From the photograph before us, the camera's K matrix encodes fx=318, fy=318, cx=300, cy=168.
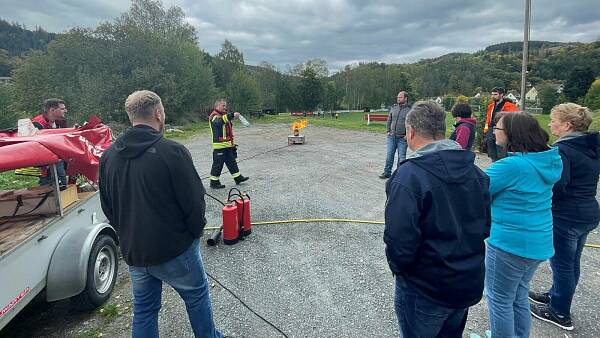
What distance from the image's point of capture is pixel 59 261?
9.73ft

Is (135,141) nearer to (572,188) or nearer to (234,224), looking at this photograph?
Result: (234,224)

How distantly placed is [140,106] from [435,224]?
2007mm

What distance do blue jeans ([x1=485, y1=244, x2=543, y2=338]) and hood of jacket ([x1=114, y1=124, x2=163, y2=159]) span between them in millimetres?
2540

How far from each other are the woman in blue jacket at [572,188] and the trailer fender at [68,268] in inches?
167

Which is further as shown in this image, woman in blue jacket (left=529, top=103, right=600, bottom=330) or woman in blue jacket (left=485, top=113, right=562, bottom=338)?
woman in blue jacket (left=529, top=103, right=600, bottom=330)

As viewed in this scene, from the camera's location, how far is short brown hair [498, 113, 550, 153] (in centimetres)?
211

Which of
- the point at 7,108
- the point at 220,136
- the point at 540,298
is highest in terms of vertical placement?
the point at 7,108

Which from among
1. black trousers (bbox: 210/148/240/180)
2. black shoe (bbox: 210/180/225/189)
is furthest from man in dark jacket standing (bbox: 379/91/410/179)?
black shoe (bbox: 210/180/225/189)

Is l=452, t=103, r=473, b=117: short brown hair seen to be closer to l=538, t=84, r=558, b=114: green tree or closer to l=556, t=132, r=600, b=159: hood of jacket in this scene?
l=556, t=132, r=600, b=159: hood of jacket

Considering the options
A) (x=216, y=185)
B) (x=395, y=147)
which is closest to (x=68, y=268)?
(x=216, y=185)

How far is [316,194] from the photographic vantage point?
23.1 ft

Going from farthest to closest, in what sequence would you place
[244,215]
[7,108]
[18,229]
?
[7,108] → [244,215] → [18,229]

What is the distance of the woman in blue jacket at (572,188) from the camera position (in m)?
2.59

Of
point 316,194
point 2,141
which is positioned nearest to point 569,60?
point 316,194
